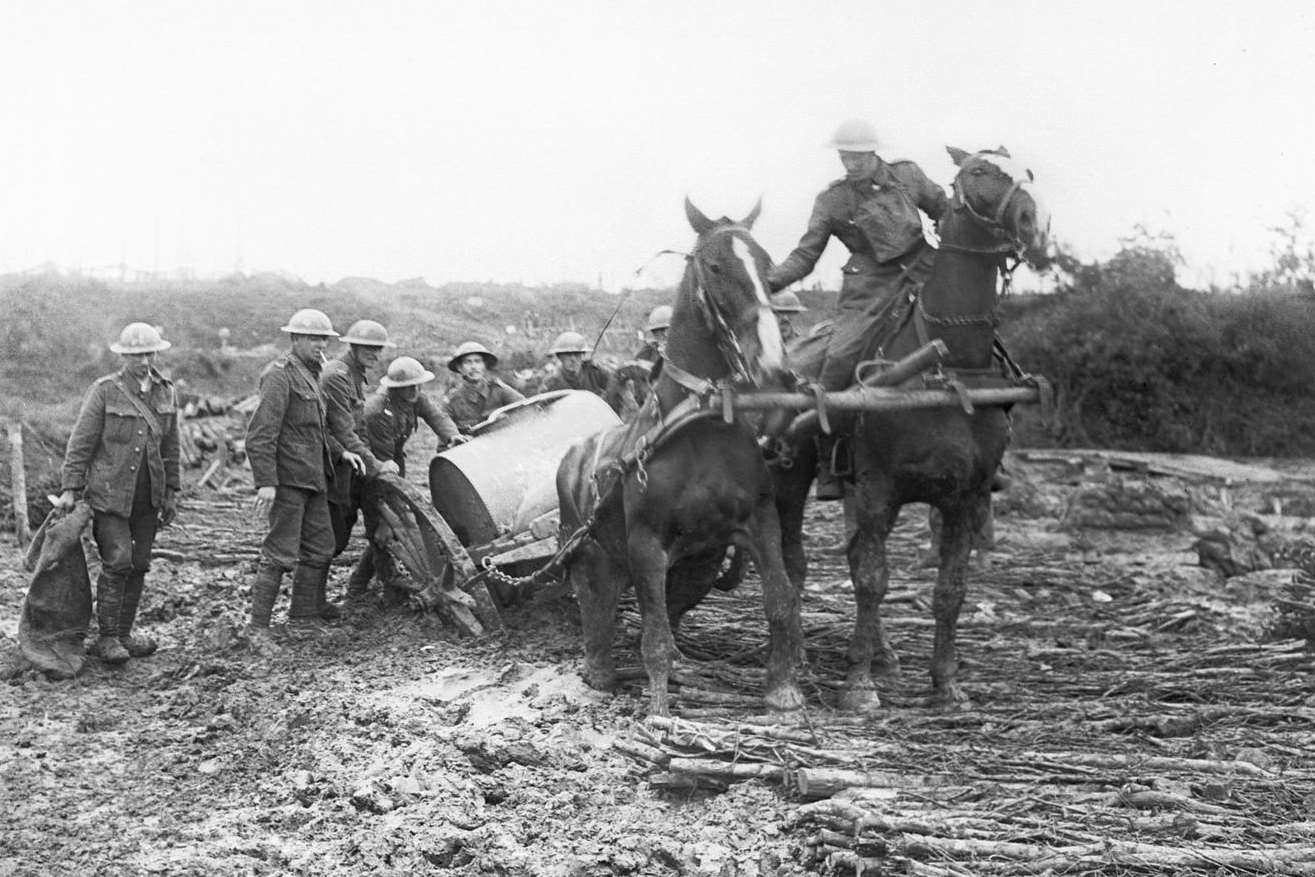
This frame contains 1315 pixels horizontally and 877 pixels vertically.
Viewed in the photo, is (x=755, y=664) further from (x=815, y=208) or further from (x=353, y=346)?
(x=353, y=346)

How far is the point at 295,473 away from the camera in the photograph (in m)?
8.77

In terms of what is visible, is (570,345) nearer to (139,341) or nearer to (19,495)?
(139,341)

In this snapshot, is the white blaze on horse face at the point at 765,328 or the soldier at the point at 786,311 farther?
the soldier at the point at 786,311

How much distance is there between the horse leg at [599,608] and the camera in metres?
7.03

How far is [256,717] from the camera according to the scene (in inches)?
288

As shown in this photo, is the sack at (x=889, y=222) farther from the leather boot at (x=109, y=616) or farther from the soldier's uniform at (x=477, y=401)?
the leather boot at (x=109, y=616)

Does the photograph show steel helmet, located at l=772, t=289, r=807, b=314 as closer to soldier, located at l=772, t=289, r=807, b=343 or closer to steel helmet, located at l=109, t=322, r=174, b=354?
soldier, located at l=772, t=289, r=807, b=343

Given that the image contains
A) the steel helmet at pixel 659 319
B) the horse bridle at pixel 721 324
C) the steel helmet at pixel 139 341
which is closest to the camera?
the horse bridle at pixel 721 324

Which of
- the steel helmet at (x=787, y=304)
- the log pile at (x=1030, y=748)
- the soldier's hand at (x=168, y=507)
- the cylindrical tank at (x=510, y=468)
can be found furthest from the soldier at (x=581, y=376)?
the soldier's hand at (x=168, y=507)

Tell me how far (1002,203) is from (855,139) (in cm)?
90

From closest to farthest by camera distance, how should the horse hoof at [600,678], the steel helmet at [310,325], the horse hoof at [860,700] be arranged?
the horse hoof at [860,700] → the horse hoof at [600,678] → the steel helmet at [310,325]

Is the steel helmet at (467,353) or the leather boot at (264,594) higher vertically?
the steel helmet at (467,353)

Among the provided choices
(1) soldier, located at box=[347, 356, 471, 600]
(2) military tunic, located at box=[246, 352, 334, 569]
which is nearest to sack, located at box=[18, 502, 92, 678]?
(2) military tunic, located at box=[246, 352, 334, 569]

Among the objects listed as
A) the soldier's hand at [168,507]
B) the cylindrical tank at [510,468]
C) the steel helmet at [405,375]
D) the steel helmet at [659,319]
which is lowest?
the soldier's hand at [168,507]
